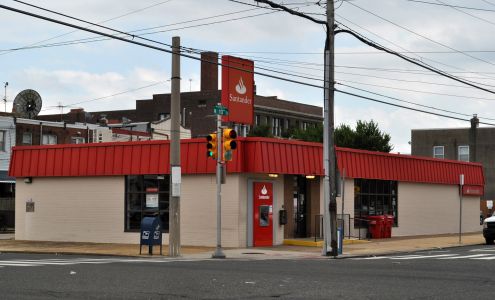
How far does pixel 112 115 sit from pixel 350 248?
229 ft

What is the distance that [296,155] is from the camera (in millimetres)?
31375

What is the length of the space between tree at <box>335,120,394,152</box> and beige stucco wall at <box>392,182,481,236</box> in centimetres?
1940

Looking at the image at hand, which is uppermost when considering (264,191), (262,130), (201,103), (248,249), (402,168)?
(201,103)

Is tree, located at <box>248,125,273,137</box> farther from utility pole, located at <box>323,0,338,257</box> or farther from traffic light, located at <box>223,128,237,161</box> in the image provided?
traffic light, located at <box>223,128,237,161</box>

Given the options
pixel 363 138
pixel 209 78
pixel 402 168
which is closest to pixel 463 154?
pixel 363 138

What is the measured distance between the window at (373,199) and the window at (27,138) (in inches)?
Answer: 1039

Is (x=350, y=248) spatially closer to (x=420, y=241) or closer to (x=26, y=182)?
(x=420, y=241)

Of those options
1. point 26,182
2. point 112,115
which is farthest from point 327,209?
point 112,115

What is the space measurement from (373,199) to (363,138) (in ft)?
91.8

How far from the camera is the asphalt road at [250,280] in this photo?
42.5 feet

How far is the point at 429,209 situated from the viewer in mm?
41562

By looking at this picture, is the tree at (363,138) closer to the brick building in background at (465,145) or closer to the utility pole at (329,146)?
the brick building in background at (465,145)

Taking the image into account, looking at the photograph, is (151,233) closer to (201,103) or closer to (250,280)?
(250,280)

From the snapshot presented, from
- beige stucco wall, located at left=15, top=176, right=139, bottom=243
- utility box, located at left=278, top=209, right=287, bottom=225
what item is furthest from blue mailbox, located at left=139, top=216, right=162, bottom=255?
utility box, located at left=278, top=209, right=287, bottom=225
